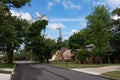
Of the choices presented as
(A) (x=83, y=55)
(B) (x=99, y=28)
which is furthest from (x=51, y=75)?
(A) (x=83, y=55)

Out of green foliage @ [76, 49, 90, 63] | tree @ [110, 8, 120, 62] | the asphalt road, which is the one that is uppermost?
tree @ [110, 8, 120, 62]

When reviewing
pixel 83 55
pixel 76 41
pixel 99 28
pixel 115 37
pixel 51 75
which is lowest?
pixel 51 75

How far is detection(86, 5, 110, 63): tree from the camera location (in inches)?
2501

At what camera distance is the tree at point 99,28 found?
2501 inches

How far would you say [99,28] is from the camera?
64.3 m

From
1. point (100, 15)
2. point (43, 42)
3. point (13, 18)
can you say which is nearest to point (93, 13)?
point (100, 15)

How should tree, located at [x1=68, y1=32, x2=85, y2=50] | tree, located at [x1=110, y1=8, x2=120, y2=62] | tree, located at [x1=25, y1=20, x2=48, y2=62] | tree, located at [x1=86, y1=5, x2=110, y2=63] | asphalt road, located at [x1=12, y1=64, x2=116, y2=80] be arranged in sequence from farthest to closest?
tree, located at [x1=68, y1=32, x2=85, y2=50] < tree, located at [x1=25, y1=20, x2=48, y2=62] < tree, located at [x1=110, y1=8, x2=120, y2=62] < tree, located at [x1=86, y1=5, x2=110, y2=63] < asphalt road, located at [x1=12, y1=64, x2=116, y2=80]

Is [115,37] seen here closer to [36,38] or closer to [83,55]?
[83,55]

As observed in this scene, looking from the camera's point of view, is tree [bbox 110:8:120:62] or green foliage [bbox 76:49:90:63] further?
tree [bbox 110:8:120:62]

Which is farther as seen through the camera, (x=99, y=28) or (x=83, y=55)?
(x=83, y=55)

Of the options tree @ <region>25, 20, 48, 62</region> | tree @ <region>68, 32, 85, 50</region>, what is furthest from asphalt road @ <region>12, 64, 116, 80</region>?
tree @ <region>68, 32, 85, 50</region>

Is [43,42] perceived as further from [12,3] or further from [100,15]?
[12,3]

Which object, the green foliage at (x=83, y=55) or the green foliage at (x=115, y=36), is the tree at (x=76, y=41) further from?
the green foliage at (x=83, y=55)

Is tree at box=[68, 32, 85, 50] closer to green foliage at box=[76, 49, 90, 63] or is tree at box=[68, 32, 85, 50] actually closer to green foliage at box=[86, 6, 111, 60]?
green foliage at box=[76, 49, 90, 63]
